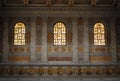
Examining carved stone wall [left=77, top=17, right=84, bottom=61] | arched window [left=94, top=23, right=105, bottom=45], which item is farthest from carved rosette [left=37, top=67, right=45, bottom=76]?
arched window [left=94, top=23, right=105, bottom=45]

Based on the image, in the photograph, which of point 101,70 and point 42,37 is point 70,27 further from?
point 101,70

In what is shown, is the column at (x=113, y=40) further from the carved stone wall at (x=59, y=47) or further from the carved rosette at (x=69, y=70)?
the carved rosette at (x=69, y=70)

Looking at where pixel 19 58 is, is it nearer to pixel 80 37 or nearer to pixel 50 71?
pixel 50 71

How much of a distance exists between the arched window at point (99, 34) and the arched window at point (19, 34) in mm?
6409

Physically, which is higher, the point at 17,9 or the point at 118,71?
the point at 17,9

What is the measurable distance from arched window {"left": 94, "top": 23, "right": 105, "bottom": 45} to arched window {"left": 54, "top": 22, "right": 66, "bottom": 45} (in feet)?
9.08

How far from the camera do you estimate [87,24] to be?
29.7 m

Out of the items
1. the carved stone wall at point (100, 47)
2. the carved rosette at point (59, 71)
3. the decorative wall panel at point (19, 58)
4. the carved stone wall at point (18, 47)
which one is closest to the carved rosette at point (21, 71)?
the decorative wall panel at point (19, 58)

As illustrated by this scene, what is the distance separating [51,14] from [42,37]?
86.4 inches

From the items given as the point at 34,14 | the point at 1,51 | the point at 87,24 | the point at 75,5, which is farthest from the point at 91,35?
the point at 1,51

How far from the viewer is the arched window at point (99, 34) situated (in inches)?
1169

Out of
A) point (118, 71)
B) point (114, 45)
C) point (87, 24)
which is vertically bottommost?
point (118, 71)

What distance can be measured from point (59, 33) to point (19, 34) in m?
3.54

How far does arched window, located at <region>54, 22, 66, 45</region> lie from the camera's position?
97.3ft
